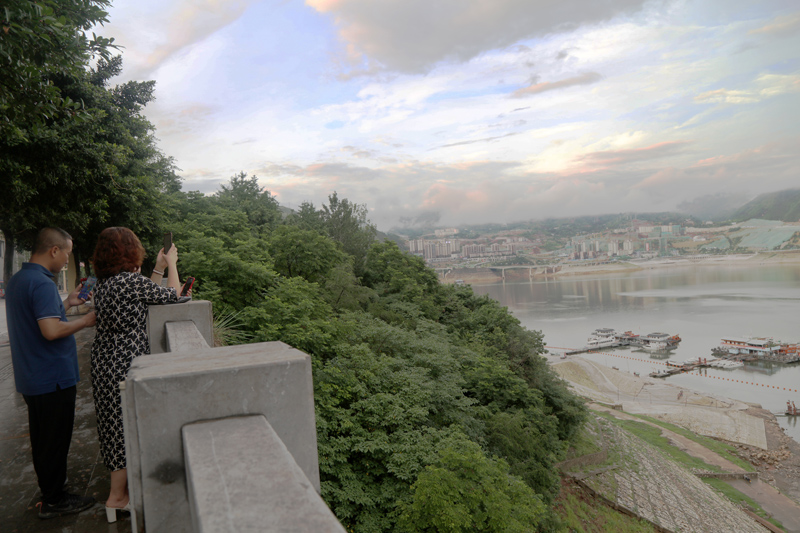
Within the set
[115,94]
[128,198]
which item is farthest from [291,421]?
[115,94]

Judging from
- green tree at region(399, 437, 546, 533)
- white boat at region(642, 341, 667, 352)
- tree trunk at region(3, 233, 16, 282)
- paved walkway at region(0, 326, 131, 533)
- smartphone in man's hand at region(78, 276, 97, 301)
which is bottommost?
white boat at region(642, 341, 667, 352)

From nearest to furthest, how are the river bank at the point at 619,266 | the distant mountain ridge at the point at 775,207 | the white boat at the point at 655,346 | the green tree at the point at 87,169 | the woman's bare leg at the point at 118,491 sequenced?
the woman's bare leg at the point at 118,491 < the green tree at the point at 87,169 < the white boat at the point at 655,346 < the river bank at the point at 619,266 < the distant mountain ridge at the point at 775,207

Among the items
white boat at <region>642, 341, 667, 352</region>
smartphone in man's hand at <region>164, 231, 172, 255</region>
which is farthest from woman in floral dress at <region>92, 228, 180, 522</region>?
white boat at <region>642, 341, 667, 352</region>

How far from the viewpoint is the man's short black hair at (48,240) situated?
8.65 feet

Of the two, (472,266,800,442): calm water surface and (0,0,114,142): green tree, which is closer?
(0,0,114,142): green tree

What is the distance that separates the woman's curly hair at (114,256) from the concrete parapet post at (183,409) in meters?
1.44

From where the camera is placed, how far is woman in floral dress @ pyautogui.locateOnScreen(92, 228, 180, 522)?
2.38m

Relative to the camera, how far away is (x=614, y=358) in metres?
50.2

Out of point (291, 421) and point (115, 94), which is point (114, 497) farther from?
point (115, 94)

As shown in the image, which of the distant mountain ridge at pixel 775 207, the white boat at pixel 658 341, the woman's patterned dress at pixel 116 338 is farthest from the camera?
the distant mountain ridge at pixel 775 207

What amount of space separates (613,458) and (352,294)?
41.1ft

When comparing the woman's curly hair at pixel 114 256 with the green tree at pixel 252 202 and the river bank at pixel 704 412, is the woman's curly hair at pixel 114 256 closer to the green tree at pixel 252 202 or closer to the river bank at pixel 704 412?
the green tree at pixel 252 202

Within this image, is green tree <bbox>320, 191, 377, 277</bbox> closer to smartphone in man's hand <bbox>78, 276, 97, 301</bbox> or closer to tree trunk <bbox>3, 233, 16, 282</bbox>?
tree trunk <bbox>3, 233, 16, 282</bbox>

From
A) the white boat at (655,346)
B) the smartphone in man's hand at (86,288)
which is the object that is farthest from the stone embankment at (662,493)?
the white boat at (655,346)
